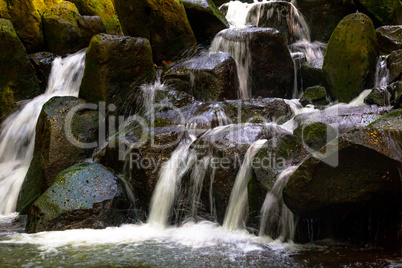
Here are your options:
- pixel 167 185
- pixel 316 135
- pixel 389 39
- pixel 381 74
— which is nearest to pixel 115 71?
pixel 167 185

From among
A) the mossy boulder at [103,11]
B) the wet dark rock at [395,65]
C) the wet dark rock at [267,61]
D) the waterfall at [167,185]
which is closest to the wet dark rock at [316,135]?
the waterfall at [167,185]

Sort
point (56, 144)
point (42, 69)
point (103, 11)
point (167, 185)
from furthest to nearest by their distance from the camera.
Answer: point (103, 11) → point (42, 69) → point (56, 144) → point (167, 185)

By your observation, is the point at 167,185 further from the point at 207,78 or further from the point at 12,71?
the point at 12,71

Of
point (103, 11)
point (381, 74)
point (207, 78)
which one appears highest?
point (103, 11)

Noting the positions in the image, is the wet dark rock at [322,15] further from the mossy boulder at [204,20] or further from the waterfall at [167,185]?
the waterfall at [167,185]

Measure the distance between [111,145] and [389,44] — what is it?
6496 mm

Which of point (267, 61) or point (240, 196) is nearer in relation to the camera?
point (240, 196)

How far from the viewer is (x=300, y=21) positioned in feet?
35.0

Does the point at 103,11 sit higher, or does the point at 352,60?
the point at 103,11

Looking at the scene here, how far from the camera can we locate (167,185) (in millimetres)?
4676

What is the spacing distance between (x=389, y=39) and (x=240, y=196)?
19.8 ft

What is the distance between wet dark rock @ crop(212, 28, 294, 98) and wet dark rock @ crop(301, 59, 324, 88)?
1.12 ft

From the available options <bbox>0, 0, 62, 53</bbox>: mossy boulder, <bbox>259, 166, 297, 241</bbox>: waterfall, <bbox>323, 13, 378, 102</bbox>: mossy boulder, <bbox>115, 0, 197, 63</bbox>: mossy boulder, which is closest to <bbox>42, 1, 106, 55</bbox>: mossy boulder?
<bbox>0, 0, 62, 53</bbox>: mossy boulder

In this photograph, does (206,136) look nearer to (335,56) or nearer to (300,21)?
(335,56)
